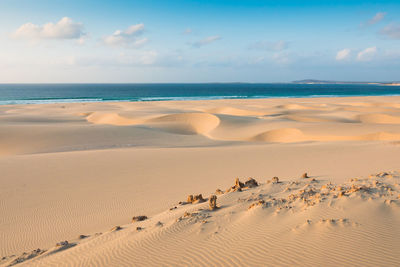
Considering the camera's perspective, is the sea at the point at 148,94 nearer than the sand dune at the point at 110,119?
No

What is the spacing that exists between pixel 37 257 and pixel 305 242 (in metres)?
3.98

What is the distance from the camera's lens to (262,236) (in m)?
4.11

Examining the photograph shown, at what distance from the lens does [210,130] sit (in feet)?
69.2

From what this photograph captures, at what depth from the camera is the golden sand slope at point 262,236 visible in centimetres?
362

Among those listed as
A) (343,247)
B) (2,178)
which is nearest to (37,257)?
(343,247)

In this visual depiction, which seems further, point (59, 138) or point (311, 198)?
point (59, 138)

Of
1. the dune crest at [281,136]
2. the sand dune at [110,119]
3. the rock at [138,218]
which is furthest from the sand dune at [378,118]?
the rock at [138,218]

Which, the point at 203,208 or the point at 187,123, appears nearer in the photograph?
the point at 203,208

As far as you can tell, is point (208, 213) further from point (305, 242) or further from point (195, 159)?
point (195, 159)

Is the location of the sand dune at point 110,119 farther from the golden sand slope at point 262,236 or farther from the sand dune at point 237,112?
the golden sand slope at point 262,236

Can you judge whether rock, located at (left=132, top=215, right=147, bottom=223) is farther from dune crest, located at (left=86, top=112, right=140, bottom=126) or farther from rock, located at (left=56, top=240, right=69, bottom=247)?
dune crest, located at (left=86, top=112, right=140, bottom=126)

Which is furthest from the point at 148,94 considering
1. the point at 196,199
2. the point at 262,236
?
the point at 262,236

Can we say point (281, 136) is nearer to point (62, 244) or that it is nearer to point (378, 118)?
point (378, 118)

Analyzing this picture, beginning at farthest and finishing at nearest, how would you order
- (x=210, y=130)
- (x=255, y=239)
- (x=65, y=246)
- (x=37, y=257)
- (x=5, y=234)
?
1. (x=210, y=130)
2. (x=5, y=234)
3. (x=65, y=246)
4. (x=37, y=257)
5. (x=255, y=239)
